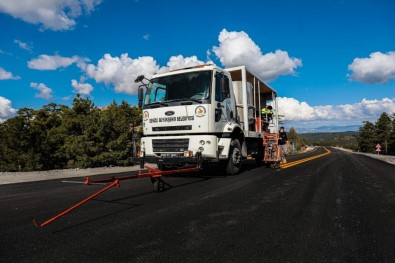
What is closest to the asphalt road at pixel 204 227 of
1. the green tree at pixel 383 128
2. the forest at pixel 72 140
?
the forest at pixel 72 140

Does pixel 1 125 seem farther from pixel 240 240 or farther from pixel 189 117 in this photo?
pixel 240 240

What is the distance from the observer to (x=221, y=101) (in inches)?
357

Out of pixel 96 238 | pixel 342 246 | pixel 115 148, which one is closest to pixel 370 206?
pixel 342 246

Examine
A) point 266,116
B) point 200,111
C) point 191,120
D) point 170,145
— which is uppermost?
point 266,116

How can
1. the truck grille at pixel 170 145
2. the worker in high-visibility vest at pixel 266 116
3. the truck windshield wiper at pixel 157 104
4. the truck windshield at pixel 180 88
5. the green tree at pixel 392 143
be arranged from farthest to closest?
the green tree at pixel 392 143
the worker in high-visibility vest at pixel 266 116
the truck windshield wiper at pixel 157 104
the truck windshield at pixel 180 88
the truck grille at pixel 170 145

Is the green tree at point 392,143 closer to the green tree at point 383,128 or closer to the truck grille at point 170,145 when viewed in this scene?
the green tree at point 383,128

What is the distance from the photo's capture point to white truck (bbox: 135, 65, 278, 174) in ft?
27.8

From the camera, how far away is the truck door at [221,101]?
887cm

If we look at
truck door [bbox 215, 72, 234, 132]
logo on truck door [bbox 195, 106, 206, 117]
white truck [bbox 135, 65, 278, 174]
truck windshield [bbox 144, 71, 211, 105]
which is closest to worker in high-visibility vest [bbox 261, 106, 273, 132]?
white truck [bbox 135, 65, 278, 174]

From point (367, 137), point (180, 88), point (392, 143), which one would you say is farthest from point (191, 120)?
point (367, 137)

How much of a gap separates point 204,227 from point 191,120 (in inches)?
188

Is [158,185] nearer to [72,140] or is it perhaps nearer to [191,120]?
[191,120]

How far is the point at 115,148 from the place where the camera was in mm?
17828

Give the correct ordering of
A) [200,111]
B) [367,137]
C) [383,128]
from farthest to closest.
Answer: [367,137] → [383,128] → [200,111]
